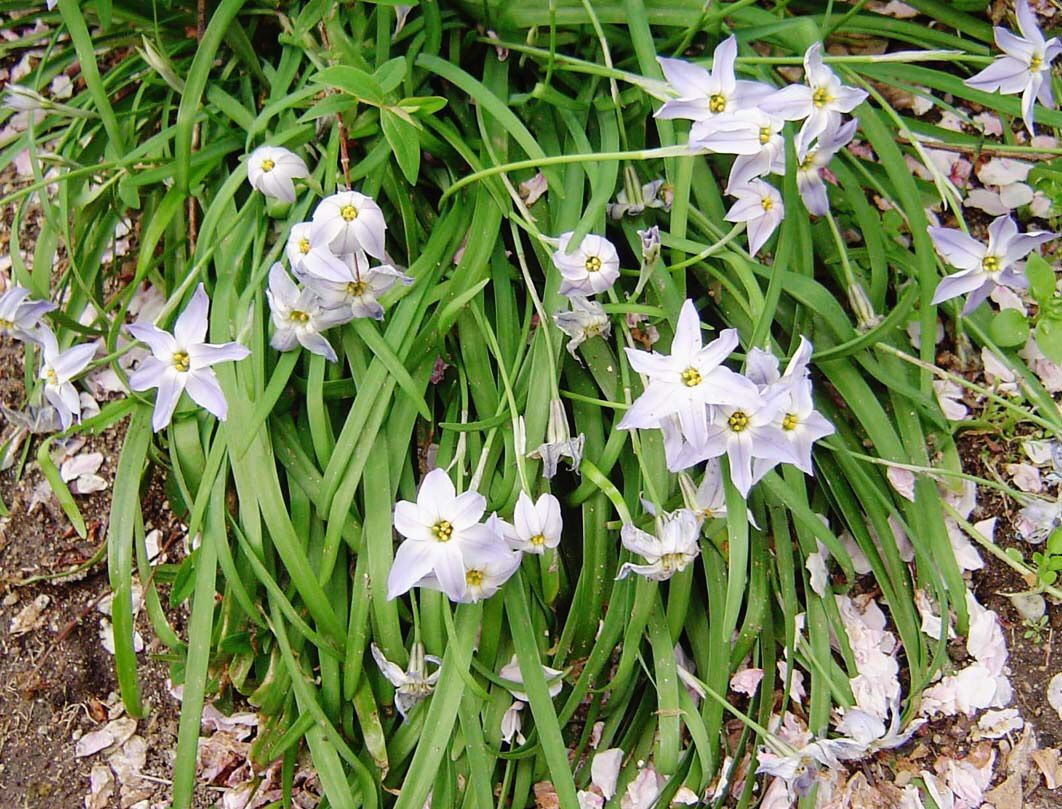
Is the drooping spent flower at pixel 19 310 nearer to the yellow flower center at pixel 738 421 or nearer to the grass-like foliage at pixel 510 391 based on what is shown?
the grass-like foliage at pixel 510 391

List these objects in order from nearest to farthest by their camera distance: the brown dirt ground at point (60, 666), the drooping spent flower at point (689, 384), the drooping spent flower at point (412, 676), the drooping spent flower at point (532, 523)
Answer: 1. the drooping spent flower at point (689, 384)
2. the drooping spent flower at point (532, 523)
3. the drooping spent flower at point (412, 676)
4. the brown dirt ground at point (60, 666)

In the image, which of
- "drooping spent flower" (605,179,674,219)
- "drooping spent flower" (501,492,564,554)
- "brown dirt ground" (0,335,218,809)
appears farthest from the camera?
"brown dirt ground" (0,335,218,809)

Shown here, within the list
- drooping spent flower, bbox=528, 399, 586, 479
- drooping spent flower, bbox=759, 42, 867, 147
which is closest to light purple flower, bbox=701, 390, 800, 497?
drooping spent flower, bbox=528, 399, 586, 479

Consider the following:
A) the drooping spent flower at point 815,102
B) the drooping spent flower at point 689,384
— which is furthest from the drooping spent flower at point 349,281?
the drooping spent flower at point 815,102

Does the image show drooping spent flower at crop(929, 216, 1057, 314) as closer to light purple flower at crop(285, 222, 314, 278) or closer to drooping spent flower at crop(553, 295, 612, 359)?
drooping spent flower at crop(553, 295, 612, 359)

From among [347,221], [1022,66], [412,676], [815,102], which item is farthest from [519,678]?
[1022,66]

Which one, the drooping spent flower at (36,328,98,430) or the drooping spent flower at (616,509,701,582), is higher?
the drooping spent flower at (36,328,98,430)
